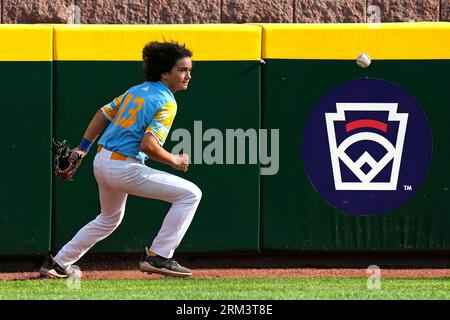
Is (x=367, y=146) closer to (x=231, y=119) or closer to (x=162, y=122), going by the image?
(x=231, y=119)

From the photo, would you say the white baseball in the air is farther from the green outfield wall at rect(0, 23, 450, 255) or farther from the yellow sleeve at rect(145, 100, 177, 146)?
the yellow sleeve at rect(145, 100, 177, 146)

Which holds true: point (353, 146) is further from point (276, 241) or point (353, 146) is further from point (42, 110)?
point (42, 110)

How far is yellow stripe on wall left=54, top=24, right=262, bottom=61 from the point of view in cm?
961

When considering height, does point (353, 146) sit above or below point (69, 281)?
above

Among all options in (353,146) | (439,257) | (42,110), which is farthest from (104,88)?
(439,257)

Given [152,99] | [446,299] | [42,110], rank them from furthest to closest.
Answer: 1. [42,110]
2. [152,99]
3. [446,299]

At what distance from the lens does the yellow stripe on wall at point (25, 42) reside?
31.3ft

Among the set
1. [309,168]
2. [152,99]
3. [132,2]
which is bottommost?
[309,168]

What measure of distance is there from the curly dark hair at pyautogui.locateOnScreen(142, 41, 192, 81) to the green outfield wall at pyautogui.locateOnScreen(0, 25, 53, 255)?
52.0 inches

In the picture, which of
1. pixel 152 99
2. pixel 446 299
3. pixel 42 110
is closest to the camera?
pixel 446 299

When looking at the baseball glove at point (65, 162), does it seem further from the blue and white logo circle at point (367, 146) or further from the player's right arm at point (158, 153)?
the blue and white logo circle at point (367, 146)

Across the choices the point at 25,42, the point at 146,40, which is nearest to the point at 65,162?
the point at 25,42

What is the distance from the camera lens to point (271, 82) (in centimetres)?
975

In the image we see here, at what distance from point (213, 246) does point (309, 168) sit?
1.04m
